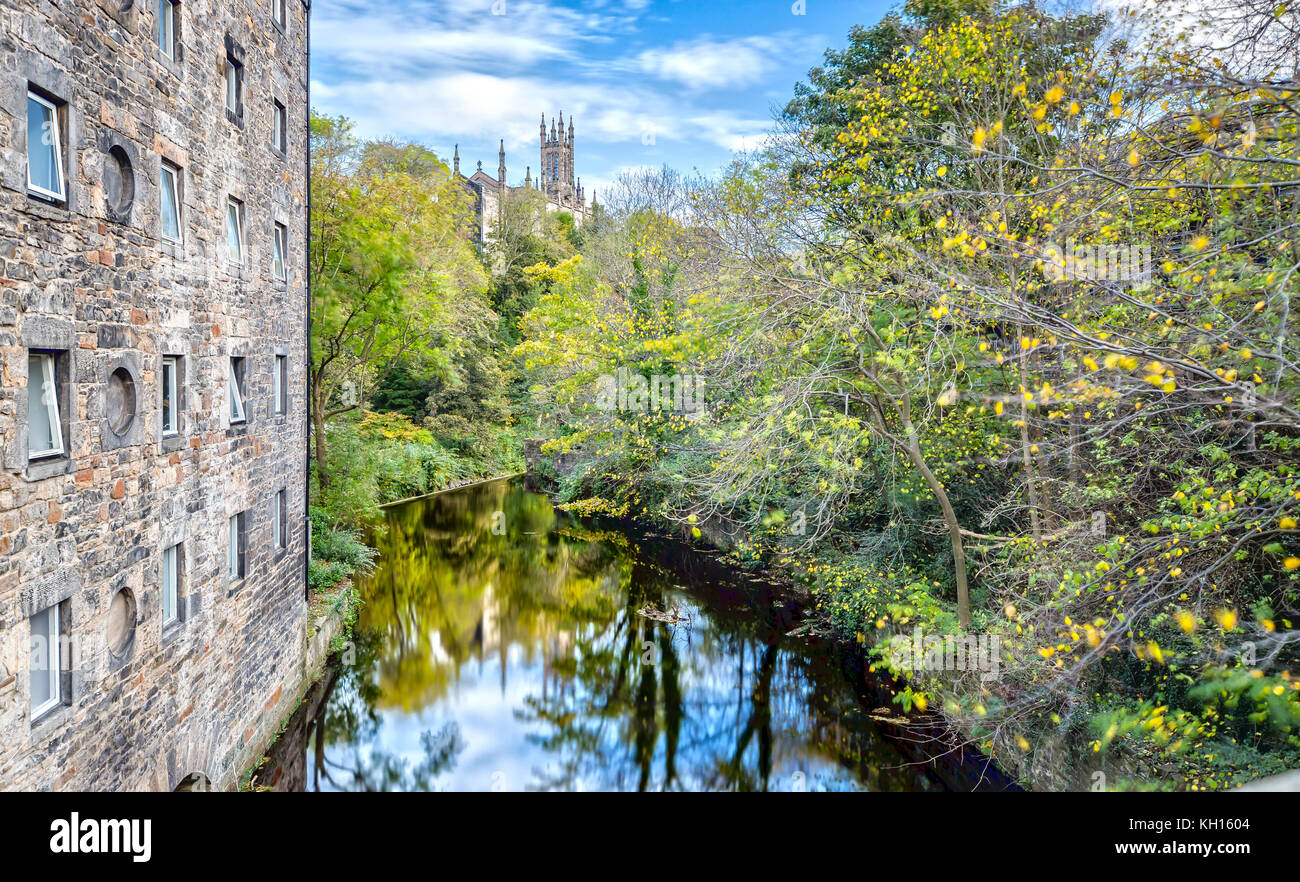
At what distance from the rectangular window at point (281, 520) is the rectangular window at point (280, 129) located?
4831mm

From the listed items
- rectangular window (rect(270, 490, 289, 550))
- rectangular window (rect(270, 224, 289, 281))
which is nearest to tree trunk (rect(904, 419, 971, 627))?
rectangular window (rect(270, 490, 289, 550))

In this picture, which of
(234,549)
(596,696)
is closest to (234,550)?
(234,549)

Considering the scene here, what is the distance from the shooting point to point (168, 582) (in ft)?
21.7

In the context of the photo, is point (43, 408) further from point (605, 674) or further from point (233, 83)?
point (605, 674)

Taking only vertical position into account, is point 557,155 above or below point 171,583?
above

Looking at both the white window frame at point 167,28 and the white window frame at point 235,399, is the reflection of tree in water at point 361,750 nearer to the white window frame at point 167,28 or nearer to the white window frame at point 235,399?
the white window frame at point 235,399

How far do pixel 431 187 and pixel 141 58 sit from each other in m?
19.1

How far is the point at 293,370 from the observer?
34.4ft

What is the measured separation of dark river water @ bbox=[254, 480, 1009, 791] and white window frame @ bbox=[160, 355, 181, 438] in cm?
468

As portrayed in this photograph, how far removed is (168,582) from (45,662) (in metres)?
1.86

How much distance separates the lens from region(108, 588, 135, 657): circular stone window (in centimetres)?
554

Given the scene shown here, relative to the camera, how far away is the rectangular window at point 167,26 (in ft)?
20.8

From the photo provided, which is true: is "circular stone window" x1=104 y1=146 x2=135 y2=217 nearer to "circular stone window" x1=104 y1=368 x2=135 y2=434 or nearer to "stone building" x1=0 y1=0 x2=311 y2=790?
"stone building" x1=0 y1=0 x2=311 y2=790

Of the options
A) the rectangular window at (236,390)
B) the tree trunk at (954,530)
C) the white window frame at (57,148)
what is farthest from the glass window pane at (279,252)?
the tree trunk at (954,530)
